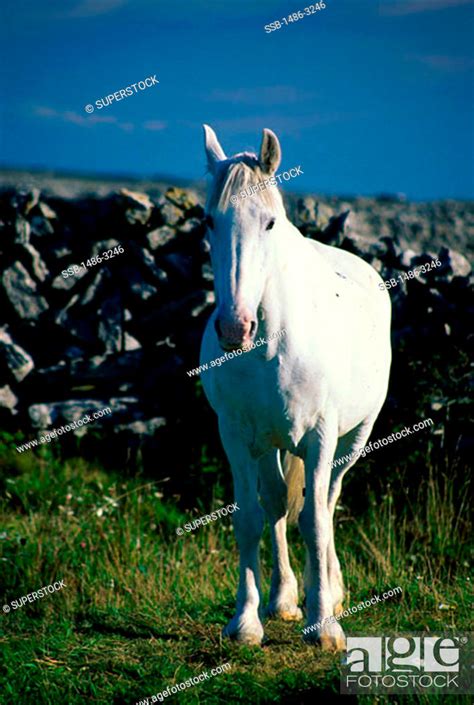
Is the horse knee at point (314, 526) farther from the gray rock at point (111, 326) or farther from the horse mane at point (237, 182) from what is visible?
the gray rock at point (111, 326)

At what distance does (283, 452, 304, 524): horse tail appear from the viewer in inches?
210

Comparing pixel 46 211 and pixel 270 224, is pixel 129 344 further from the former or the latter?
pixel 270 224

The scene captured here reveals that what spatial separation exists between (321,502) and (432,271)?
4243 millimetres

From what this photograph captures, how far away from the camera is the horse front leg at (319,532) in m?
4.45

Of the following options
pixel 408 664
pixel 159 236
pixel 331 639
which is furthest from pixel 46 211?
pixel 408 664

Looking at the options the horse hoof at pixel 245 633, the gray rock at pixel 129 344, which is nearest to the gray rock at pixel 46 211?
the gray rock at pixel 129 344

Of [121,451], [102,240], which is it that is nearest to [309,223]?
[102,240]

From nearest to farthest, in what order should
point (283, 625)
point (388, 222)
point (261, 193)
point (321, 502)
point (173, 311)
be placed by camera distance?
point (261, 193) → point (321, 502) → point (283, 625) → point (173, 311) → point (388, 222)

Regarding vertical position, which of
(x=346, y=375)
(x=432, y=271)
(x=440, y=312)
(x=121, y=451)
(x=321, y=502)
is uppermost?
(x=432, y=271)

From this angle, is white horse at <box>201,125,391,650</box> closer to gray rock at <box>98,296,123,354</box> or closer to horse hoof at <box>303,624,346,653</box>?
horse hoof at <box>303,624,346,653</box>

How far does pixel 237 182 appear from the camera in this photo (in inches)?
154

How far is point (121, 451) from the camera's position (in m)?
8.03

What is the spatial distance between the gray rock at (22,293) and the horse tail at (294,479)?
4.12 metres

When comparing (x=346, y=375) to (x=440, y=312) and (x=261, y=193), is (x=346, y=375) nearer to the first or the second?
(x=261, y=193)
